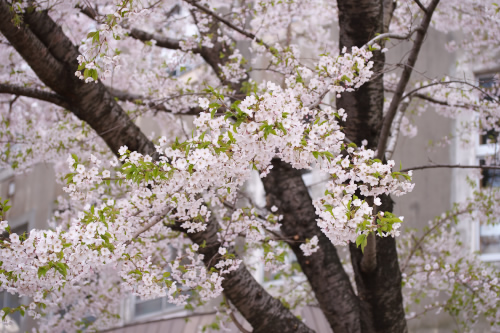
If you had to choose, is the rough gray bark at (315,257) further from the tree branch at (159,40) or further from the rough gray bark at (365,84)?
the tree branch at (159,40)

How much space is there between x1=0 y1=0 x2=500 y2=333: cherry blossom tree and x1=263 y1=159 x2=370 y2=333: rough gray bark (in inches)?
0.5

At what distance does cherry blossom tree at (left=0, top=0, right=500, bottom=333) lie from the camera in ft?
12.0

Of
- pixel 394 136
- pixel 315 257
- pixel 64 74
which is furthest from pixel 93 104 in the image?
pixel 394 136

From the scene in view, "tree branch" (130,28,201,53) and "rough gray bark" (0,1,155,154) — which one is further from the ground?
"tree branch" (130,28,201,53)

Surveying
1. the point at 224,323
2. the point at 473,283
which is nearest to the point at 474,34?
the point at 473,283

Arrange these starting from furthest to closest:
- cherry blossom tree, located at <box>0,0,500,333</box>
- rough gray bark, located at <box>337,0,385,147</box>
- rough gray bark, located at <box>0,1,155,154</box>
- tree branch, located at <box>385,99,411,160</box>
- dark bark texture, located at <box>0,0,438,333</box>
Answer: tree branch, located at <box>385,99,411,160</box>, rough gray bark, located at <box>337,0,385,147</box>, dark bark texture, located at <box>0,0,438,333</box>, rough gray bark, located at <box>0,1,155,154</box>, cherry blossom tree, located at <box>0,0,500,333</box>

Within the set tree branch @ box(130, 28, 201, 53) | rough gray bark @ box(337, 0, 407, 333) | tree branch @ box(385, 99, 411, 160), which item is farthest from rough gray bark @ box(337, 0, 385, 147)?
tree branch @ box(130, 28, 201, 53)

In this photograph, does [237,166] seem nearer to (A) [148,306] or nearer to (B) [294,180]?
(B) [294,180]

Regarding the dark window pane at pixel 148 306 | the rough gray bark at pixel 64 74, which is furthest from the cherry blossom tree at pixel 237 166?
the dark window pane at pixel 148 306

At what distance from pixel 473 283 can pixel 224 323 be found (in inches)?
117

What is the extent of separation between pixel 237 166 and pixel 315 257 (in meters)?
2.61

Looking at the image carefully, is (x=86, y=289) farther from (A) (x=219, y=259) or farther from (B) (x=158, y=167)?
(B) (x=158, y=167)

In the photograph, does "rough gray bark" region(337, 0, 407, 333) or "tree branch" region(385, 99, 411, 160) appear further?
"tree branch" region(385, 99, 411, 160)

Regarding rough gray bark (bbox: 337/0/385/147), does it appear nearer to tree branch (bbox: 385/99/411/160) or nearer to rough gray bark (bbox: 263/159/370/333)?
tree branch (bbox: 385/99/411/160)
